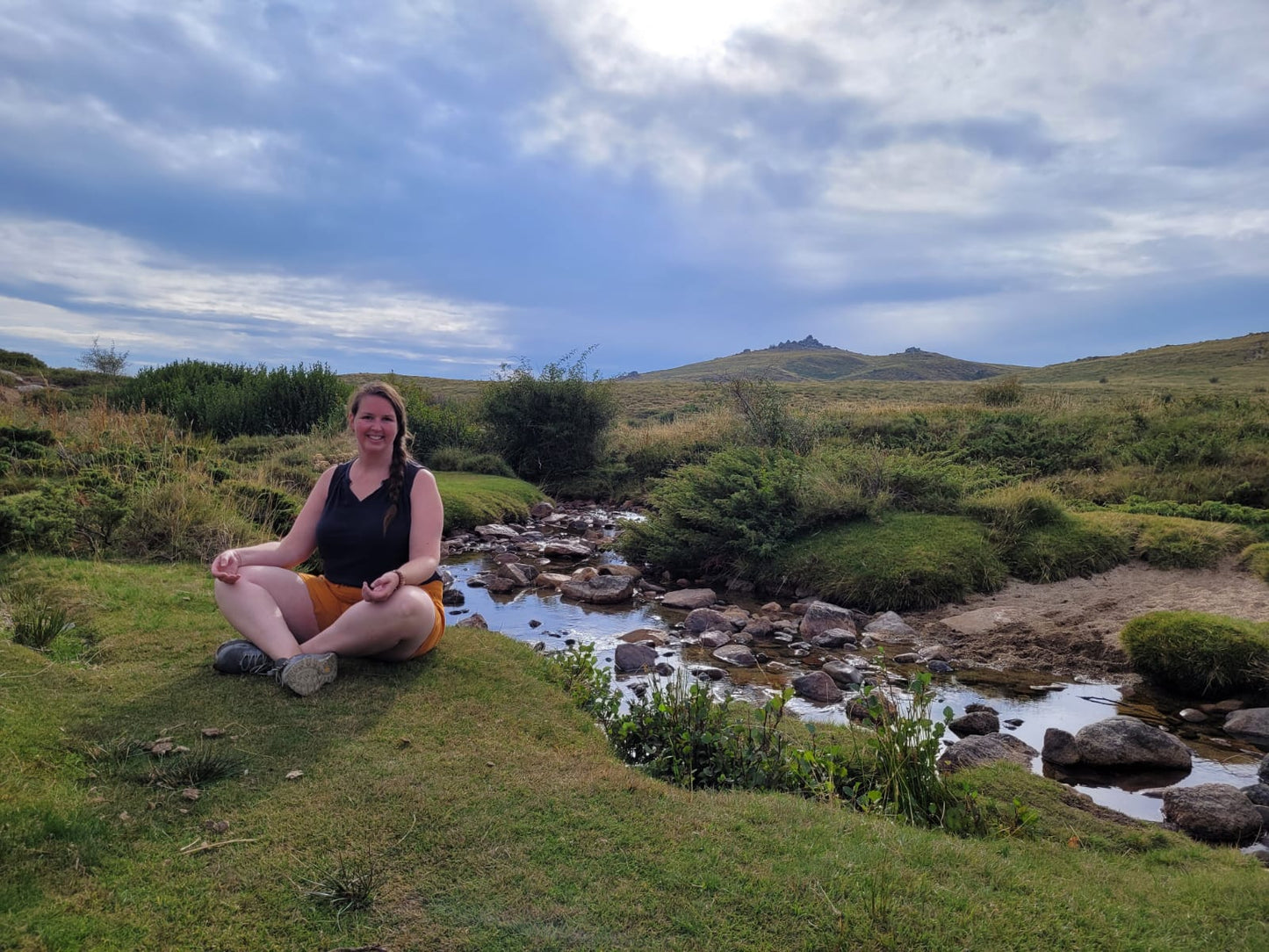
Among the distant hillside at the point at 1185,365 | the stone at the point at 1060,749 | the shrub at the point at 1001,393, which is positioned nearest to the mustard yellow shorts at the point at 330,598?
the stone at the point at 1060,749

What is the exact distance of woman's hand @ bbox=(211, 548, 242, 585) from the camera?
5410 mm

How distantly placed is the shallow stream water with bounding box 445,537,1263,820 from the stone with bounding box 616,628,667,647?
0.61ft

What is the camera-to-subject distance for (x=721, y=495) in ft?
50.0

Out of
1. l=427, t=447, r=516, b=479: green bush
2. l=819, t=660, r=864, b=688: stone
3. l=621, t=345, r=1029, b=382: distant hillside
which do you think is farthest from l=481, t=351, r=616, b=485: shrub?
l=621, t=345, r=1029, b=382: distant hillside

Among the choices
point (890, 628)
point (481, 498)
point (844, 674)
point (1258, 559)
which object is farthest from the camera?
point (481, 498)

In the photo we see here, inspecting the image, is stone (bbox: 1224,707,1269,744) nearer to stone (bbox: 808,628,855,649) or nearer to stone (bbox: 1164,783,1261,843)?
stone (bbox: 1164,783,1261,843)

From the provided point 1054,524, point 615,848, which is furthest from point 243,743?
point 1054,524

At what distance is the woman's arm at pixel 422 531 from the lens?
5.50 metres

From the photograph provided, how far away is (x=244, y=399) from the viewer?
76.6 feet

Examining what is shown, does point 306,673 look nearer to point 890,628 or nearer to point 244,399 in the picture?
point 890,628

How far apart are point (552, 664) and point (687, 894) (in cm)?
355

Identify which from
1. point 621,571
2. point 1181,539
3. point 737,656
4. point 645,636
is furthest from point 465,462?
point 1181,539

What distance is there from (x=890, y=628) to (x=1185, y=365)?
68901 millimetres

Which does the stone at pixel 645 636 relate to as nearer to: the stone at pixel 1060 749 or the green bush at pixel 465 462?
the stone at pixel 1060 749
